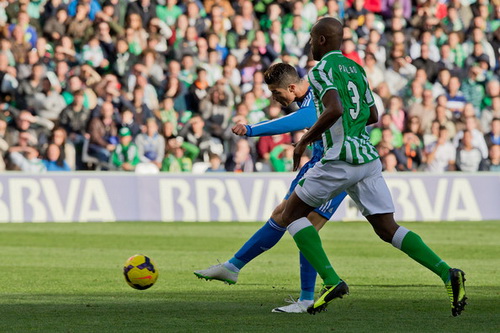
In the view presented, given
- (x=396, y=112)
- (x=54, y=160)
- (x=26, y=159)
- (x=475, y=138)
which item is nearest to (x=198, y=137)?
(x=54, y=160)

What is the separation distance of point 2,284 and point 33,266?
2.08 metres

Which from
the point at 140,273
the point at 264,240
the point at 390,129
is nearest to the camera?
the point at 264,240

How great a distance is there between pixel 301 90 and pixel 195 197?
12162mm

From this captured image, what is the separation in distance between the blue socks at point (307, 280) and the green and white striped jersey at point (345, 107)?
1184 millimetres

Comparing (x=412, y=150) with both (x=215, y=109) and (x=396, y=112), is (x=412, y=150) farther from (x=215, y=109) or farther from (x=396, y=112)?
(x=215, y=109)

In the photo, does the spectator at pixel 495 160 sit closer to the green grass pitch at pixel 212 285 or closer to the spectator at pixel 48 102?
the green grass pitch at pixel 212 285

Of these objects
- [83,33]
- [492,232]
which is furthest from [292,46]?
[492,232]

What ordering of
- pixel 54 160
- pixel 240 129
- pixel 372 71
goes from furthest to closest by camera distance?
pixel 372 71 → pixel 54 160 → pixel 240 129

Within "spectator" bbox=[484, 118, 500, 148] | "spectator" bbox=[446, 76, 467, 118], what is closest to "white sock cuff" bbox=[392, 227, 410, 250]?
"spectator" bbox=[484, 118, 500, 148]

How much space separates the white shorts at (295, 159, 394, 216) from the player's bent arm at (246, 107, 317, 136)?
710mm

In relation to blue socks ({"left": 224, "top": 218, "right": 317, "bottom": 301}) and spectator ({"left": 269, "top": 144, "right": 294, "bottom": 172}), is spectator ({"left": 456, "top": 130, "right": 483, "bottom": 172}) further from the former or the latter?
blue socks ({"left": 224, "top": 218, "right": 317, "bottom": 301})

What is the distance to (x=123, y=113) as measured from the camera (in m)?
21.3

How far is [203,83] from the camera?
2280 cm

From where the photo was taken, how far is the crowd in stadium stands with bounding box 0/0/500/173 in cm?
2097
